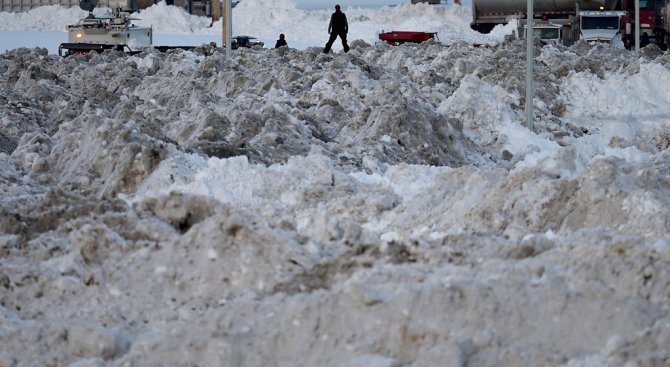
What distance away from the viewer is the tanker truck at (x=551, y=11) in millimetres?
39844

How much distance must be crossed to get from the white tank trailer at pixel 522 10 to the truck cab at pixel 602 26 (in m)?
0.66

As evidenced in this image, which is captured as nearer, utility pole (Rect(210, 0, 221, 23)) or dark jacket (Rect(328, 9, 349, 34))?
dark jacket (Rect(328, 9, 349, 34))

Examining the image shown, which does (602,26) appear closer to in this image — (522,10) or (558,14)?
(558,14)

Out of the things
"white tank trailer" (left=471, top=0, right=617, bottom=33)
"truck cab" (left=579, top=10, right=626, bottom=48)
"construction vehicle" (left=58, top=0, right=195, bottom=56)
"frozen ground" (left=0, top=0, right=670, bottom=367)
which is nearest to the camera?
"frozen ground" (left=0, top=0, right=670, bottom=367)

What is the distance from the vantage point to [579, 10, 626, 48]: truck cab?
126 feet

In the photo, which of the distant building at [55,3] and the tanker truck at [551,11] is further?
the distant building at [55,3]

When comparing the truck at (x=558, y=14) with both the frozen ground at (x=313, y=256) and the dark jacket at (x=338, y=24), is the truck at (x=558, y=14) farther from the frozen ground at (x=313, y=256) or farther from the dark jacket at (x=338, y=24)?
the frozen ground at (x=313, y=256)

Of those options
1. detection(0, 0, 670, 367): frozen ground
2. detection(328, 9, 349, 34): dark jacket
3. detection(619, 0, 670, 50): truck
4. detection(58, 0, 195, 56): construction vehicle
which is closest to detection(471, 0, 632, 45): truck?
detection(619, 0, 670, 50): truck

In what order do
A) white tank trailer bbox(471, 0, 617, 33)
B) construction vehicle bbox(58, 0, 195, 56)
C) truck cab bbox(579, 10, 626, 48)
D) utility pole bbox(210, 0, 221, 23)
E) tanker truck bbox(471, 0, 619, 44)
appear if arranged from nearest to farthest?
construction vehicle bbox(58, 0, 195, 56)
truck cab bbox(579, 10, 626, 48)
tanker truck bbox(471, 0, 619, 44)
white tank trailer bbox(471, 0, 617, 33)
utility pole bbox(210, 0, 221, 23)

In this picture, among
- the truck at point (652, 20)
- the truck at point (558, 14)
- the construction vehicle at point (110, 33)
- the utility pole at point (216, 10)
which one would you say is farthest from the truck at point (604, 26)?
the utility pole at point (216, 10)

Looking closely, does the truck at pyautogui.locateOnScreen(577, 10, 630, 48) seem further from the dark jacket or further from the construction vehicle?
the dark jacket

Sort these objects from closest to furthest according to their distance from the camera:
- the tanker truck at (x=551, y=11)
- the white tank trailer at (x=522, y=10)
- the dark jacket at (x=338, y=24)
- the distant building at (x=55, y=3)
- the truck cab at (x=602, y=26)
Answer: the dark jacket at (x=338, y=24) < the truck cab at (x=602, y=26) < the tanker truck at (x=551, y=11) < the white tank trailer at (x=522, y=10) < the distant building at (x=55, y=3)

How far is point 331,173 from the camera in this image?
8.47 m

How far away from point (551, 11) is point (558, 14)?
1.02ft
